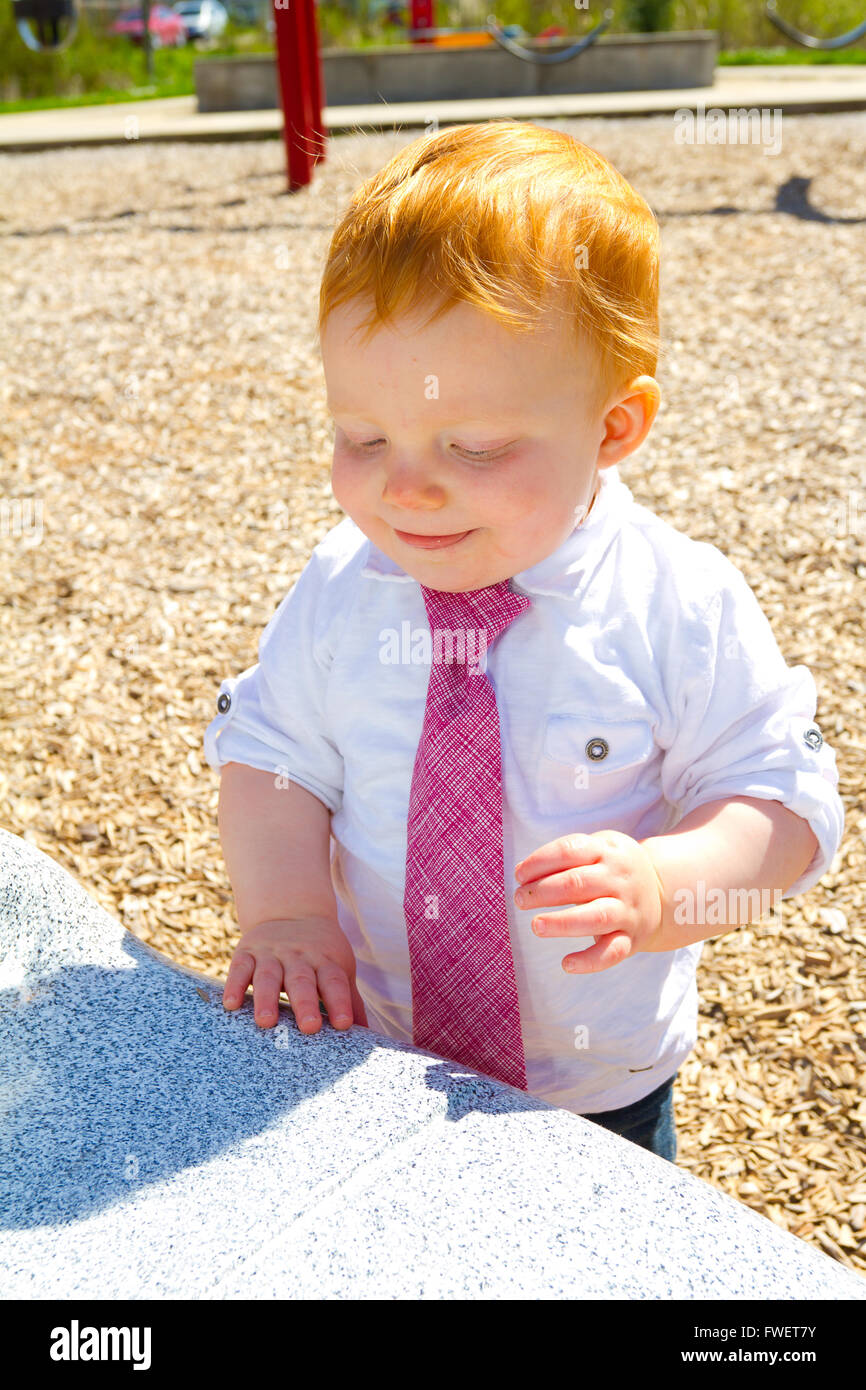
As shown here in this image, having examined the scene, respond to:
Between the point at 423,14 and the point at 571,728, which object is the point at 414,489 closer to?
the point at 571,728

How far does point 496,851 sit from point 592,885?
0.24 m

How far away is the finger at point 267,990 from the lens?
69.4 inches

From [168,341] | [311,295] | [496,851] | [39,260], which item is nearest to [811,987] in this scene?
[496,851]

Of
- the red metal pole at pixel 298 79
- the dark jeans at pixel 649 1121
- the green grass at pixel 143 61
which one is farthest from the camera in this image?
the green grass at pixel 143 61

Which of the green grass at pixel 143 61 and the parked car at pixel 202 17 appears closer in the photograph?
the green grass at pixel 143 61

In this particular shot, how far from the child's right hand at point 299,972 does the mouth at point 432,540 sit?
0.60 metres

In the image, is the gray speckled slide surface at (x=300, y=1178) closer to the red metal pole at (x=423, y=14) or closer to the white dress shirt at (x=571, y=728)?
the white dress shirt at (x=571, y=728)

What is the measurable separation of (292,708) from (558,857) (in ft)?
1.90

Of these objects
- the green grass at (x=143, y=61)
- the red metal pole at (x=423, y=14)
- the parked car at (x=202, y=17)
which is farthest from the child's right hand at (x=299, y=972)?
the parked car at (x=202, y=17)

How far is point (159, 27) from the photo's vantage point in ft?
87.9

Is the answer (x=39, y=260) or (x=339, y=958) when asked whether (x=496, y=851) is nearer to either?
(x=339, y=958)

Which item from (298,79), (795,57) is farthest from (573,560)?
(795,57)

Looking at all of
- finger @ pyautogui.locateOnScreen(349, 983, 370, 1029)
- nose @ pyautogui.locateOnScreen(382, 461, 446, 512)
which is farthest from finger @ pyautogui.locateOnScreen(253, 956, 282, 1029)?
nose @ pyautogui.locateOnScreen(382, 461, 446, 512)

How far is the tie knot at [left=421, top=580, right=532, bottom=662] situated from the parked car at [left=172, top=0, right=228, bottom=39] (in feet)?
92.7
